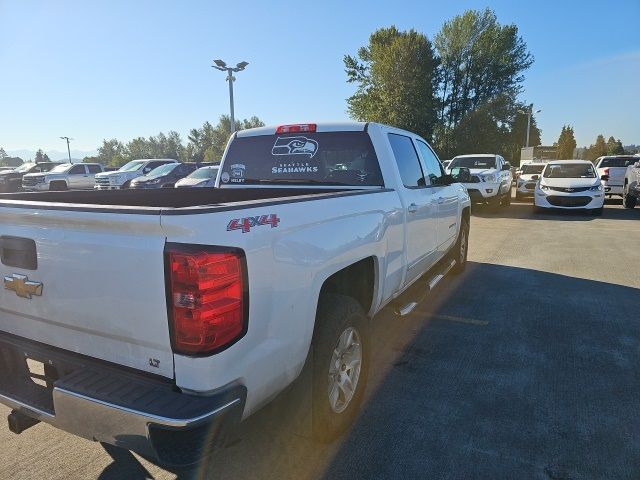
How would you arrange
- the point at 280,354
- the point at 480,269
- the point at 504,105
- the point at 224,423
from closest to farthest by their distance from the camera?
the point at 224,423, the point at 280,354, the point at 480,269, the point at 504,105

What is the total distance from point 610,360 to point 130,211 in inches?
157

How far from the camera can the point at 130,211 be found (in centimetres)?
176

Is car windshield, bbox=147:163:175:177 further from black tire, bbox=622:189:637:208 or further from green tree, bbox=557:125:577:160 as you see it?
green tree, bbox=557:125:577:160

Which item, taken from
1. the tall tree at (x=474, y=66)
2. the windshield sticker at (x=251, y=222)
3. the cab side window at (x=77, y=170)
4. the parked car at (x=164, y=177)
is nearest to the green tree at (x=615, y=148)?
the tall tree at (x=474, y=66)

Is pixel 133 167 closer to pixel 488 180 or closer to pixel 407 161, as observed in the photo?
pixel 488 180

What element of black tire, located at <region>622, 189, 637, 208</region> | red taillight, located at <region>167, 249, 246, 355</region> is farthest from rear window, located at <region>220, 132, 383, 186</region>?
black tire, located at <region>622, 189, 637, 208</region>

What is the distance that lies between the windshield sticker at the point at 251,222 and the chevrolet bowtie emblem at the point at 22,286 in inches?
41.6

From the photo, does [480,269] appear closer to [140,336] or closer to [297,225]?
[297,225]

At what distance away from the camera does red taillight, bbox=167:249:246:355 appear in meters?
1.69

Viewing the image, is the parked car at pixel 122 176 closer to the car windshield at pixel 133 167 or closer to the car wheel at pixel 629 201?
the car windshield at pixel 133 167

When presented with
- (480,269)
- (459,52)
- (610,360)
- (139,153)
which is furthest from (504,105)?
(139,153)

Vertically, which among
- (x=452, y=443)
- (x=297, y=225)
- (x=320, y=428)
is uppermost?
(x=297, y=225)

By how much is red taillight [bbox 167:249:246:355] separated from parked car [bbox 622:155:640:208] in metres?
14.8

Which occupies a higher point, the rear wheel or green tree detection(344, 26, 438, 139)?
green tree detection(344, 26, 438, 139)
